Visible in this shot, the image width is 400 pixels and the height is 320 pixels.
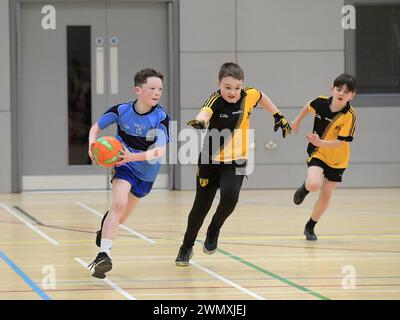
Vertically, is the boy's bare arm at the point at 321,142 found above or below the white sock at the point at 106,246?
above

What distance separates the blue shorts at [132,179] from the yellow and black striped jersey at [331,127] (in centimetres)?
Result: 256

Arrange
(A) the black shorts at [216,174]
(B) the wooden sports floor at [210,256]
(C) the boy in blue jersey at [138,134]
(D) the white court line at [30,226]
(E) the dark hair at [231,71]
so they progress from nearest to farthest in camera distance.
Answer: (B) the wooden sports floor at [210,256]
(C) the boy in blue jersey at [138,134]
(E) the dark hair at [231,71]
(A) the black shorts at [216,174]
(D) the white court line at [30,226]

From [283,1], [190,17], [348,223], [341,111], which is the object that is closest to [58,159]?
[190,17]

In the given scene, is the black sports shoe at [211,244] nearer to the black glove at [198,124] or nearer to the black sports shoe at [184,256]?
the black sports shoe at [184,256]

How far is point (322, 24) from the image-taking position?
15.8 meters

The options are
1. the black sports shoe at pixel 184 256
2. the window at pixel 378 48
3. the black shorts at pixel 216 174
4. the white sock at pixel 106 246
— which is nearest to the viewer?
the white sock at pixel 106 246

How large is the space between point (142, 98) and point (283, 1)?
8.58m

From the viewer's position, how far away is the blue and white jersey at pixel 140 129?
24.9 ft

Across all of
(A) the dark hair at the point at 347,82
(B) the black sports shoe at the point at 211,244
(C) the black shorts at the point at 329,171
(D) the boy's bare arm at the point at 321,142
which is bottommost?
Answer: (B) the black sports shoe at the point at 211,244

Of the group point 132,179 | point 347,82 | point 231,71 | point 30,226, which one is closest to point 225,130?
point 231,71

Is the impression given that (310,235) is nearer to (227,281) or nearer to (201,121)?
(227,281)

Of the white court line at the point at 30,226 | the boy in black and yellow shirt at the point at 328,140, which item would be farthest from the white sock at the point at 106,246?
the boy in black and yellow shirt at the point at 328,140

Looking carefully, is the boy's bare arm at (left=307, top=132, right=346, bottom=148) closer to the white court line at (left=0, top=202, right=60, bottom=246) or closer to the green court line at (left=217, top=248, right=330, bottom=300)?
the green court line at (left=217, top=248, right=330, bottom=300)
